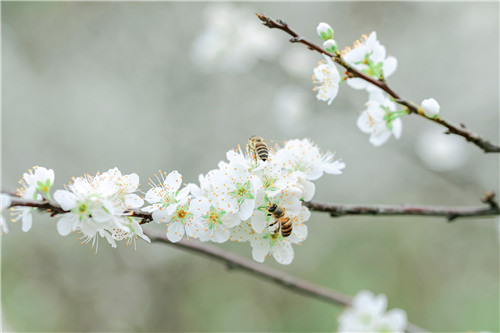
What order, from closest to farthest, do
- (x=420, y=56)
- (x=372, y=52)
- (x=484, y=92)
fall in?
(x=372, y=52)
(x=484, y=92)
(x=420, y=56)

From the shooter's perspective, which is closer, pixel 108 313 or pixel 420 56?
pixel 108 313

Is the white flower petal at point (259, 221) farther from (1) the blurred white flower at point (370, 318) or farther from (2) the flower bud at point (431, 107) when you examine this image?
(2) the flower bud at point (431, 107)

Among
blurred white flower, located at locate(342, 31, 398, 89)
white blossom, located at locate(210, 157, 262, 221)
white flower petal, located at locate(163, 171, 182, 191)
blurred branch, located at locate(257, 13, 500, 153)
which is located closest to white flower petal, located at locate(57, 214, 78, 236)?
white flower petal, located at locate(163, 171, 182, 191)

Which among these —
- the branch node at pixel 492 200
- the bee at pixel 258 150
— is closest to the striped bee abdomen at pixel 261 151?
the bee at pixel 258 150

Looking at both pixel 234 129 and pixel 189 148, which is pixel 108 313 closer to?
pixel 189 148

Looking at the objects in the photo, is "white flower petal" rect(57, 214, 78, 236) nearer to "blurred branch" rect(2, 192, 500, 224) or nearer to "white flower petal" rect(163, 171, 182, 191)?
"blurred branch" rect(2, 192, 500, 224)

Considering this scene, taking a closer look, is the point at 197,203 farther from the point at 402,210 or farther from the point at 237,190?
the point at 402,210

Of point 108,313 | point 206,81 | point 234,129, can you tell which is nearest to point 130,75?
point 206,81

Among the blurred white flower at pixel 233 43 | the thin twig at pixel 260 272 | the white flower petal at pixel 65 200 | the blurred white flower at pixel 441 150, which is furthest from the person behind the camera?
the blurred white flower at pixel 441 150
